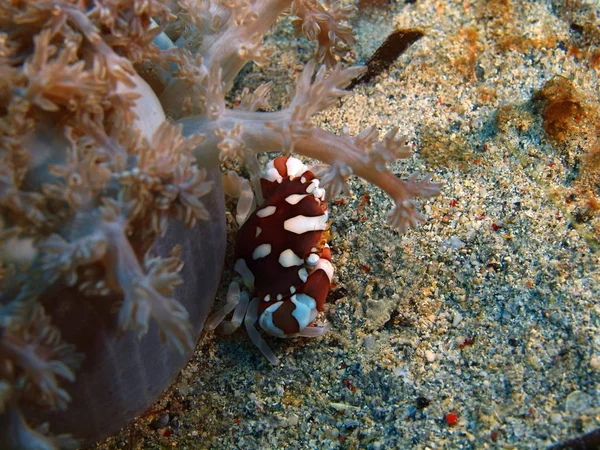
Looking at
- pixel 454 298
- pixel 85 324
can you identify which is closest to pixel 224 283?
pixel 85 324

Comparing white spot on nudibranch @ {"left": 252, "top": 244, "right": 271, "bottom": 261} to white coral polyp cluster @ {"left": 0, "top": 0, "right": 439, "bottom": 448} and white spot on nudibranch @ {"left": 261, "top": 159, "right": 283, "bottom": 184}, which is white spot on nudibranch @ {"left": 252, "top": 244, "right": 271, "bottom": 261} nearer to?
white spot on nudibranch @ {"left": 261, "top": 159, "right": 283, "bottom": 184}

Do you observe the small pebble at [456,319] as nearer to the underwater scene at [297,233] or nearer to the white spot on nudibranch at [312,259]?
the underwater scene at [297,233]

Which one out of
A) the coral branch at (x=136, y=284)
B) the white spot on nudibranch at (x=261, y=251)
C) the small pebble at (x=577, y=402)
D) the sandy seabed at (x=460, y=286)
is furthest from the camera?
the white spot on nudibranch at (x=261, y=251)

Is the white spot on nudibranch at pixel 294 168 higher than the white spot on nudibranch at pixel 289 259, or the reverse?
the white spot on nudibranch at pixel 294 168

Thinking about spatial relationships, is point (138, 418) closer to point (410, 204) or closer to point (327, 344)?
point (327, 344)

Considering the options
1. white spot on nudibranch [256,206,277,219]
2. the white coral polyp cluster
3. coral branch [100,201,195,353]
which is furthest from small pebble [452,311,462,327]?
coral branch [100,201,195,353]

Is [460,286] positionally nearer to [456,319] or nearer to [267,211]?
[456,319]

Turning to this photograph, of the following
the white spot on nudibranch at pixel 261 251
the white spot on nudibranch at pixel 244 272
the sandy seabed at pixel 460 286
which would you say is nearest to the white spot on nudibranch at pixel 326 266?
the sandy seabed at pixel 460 286
